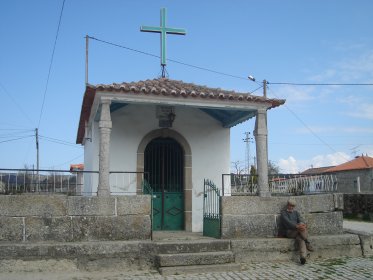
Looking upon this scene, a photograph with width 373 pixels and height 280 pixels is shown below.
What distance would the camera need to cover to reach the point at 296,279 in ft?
22.9

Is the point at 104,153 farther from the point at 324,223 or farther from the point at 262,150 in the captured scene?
the point at 324,223

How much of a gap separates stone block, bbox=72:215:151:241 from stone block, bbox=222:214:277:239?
5.53 ft

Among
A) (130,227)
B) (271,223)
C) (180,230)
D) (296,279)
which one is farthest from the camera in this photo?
(180,230)

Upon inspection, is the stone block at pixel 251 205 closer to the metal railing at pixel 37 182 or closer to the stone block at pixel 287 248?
the stone block at pixel 287 248

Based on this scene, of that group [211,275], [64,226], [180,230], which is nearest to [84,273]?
[64,226]

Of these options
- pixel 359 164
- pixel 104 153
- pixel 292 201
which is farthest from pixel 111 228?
pixel 359 164

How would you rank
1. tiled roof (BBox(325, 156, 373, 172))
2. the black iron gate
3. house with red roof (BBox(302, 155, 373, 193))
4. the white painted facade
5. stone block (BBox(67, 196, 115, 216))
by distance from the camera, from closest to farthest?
stone block (BBox(67, 196, 115, 216)) → the black iron gate → the white painted facade → house with red roof (BBox(302, 155, 373, 193)) → tiled roof (BBox(325, 156, 373, 172))

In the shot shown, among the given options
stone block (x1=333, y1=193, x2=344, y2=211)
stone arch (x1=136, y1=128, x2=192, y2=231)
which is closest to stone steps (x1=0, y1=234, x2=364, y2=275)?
stone block (x1=333, y1=193, x2=344, y2=211)

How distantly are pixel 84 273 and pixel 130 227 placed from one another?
1.22 metres

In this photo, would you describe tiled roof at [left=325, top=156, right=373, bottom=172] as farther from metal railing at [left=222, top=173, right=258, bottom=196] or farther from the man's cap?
the man's cap

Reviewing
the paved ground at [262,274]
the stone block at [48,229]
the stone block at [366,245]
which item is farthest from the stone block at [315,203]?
the stone block at [48,229]

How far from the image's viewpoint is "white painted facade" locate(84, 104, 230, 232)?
1020 cm

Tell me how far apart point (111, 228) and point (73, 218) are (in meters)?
0.76

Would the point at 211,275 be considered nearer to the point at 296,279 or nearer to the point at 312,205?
the point at 296,279
